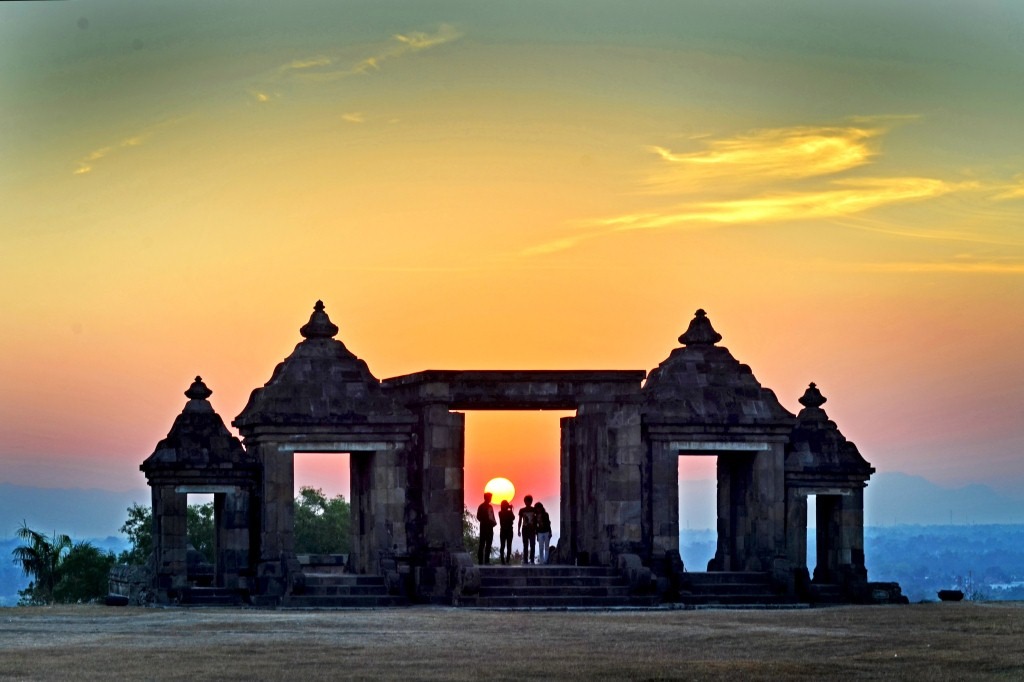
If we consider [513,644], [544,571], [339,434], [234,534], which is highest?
[339,434]

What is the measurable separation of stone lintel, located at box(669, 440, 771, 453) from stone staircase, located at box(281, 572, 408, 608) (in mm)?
7952

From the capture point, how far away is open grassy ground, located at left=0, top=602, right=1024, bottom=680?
3161 centimetres

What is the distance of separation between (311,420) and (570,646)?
16810 mm

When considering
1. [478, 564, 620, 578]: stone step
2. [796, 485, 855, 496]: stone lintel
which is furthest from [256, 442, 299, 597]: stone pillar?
[796, 485, 855, 496]: stone lintel

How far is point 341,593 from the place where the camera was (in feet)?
161

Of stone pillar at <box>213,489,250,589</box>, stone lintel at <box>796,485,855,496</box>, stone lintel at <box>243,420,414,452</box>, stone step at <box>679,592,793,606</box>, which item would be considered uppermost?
stone lintel at <box>243,420,414,452</box>

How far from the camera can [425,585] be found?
4962cm

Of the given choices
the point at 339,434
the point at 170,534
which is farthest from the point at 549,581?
the point at 170,534

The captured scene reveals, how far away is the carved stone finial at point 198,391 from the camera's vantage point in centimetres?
5403

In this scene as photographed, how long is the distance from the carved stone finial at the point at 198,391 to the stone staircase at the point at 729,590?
42.9 feet

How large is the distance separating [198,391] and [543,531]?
9.42 meters

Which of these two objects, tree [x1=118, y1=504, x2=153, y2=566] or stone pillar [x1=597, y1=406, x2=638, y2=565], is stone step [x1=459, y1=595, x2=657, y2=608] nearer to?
stone pillar [x1=597, y1=406, x2=638, y2=565]

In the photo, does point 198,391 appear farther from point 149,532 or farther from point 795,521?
point 149,532

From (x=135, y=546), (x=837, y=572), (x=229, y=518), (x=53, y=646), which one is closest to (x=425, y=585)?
(x=229, y=518)
